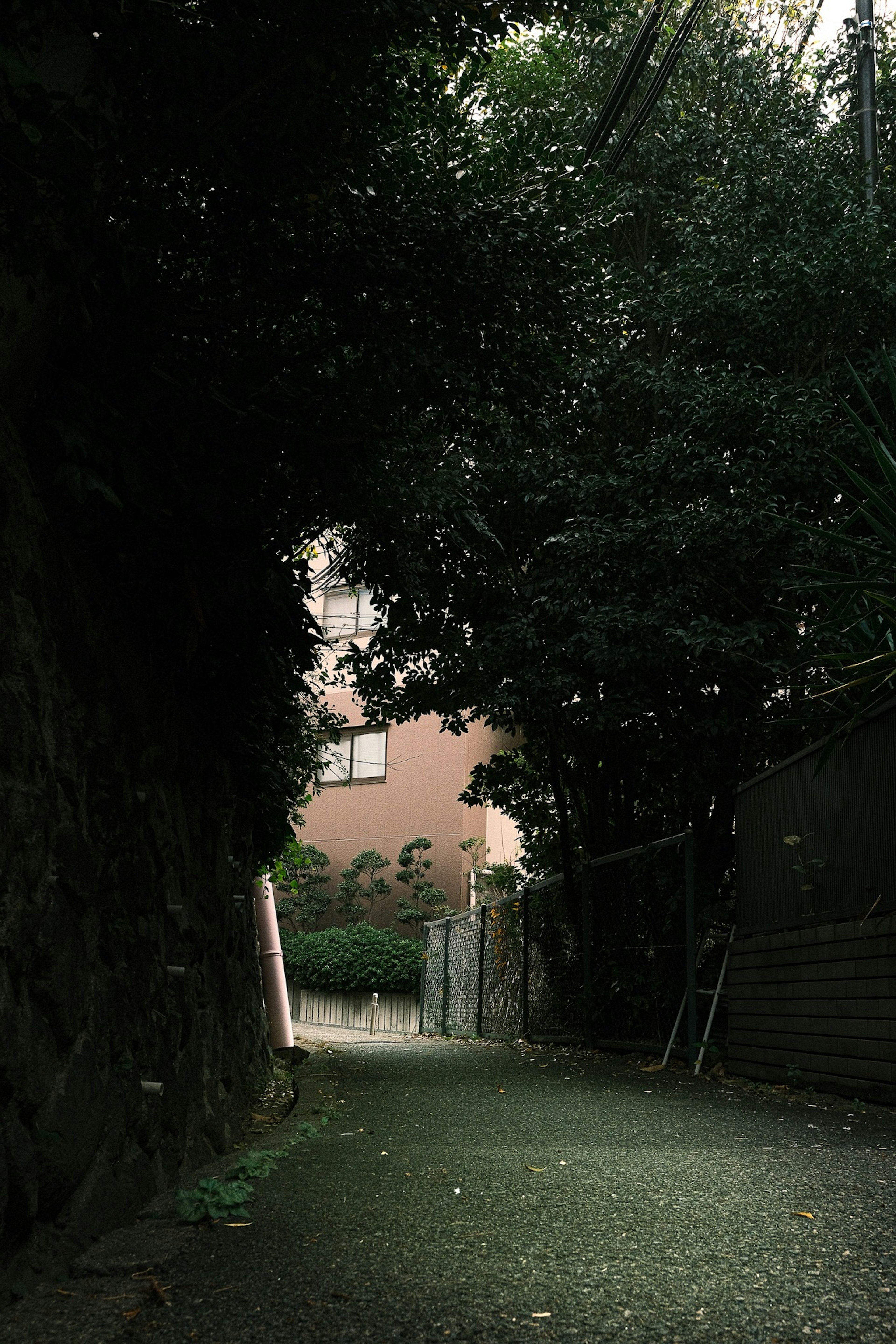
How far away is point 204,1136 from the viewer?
3.69 metres

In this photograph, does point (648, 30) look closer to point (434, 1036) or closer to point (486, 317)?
point (486, 317)

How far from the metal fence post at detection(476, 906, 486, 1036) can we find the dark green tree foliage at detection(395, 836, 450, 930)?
7.03 meters

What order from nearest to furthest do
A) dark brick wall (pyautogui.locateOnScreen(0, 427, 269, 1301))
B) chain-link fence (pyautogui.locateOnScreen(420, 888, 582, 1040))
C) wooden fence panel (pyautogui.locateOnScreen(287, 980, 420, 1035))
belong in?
1. dark brick wall (pyautogui.locateOnScreen(0, 427, 269, 1301))
2. chain-link fence (pyautogui.locateOnScreen(420, 888, 582, 1040))
3. wooden fence panel (pyautogui.locateOnScreen(287, 980, 420, 1035))

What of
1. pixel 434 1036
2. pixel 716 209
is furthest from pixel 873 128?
pixel 434 1036

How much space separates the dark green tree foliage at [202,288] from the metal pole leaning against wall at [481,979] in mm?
9032

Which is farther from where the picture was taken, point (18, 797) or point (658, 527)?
point (658, 527)

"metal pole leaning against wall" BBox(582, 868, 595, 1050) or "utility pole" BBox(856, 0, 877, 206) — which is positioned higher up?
"utility pole" BBox(856, 0, 877, 206)

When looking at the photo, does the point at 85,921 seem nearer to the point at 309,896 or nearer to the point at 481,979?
the point at 481,979

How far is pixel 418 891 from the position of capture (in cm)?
2061

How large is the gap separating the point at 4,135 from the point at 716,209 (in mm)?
7241

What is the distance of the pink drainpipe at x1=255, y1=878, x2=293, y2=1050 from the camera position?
7.95 metres

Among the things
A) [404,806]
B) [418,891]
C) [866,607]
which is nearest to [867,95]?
[866,607]

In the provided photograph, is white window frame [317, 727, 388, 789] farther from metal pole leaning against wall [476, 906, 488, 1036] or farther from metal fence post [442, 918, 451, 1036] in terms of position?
metal pole leaning against wall [476, 906, 488, 1036]

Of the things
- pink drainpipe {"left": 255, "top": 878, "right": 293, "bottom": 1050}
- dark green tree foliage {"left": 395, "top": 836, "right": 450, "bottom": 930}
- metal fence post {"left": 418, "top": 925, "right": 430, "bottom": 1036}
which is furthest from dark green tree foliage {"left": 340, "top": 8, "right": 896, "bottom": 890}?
dark green tree foliage {"left": 395, "top": 836, "right": 450, "bottom": 930}
